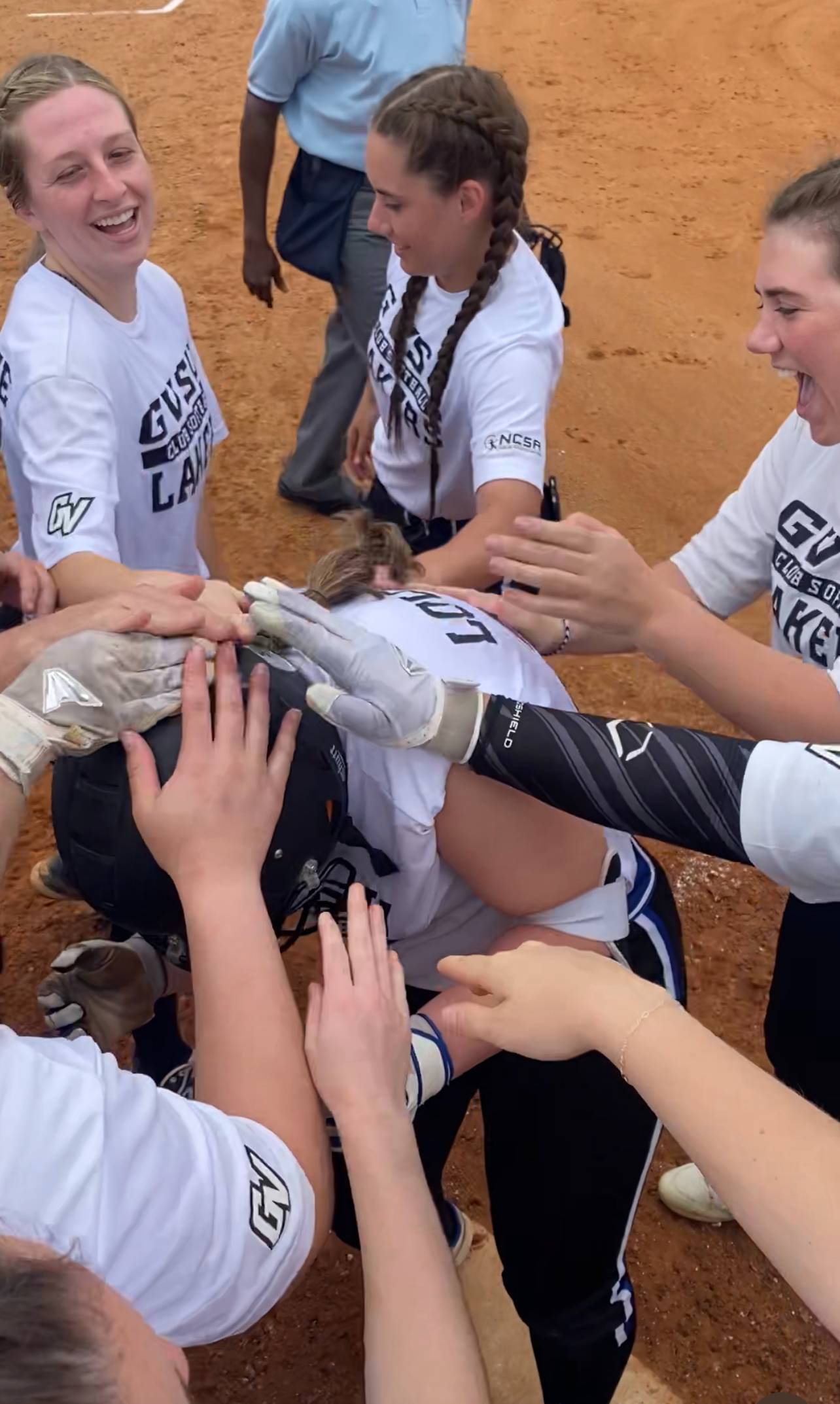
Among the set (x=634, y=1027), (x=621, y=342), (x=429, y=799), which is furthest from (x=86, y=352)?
(x=621, y=342)

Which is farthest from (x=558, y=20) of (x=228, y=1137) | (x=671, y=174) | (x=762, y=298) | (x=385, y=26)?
(x=228, y=1137)

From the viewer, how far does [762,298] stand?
2221 mm

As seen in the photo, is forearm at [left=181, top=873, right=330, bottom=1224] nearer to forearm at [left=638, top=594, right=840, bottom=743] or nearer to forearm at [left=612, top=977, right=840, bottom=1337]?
forearm at [left=612, top=977, right=840, bottom=1337]

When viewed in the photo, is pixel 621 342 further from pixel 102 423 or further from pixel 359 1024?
pixel 359 1024

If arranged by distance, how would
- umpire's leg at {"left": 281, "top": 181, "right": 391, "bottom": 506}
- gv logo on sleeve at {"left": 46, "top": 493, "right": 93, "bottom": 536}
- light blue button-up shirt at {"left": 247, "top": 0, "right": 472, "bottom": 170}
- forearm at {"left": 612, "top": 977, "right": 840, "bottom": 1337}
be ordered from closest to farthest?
forearm at {"left": 612, "top": 977, "right": 840, "bottom": 1337}, gv logo on sleeve at {"left": 46, "top": 493, "right": 93, "bottom": 536}, light blue button-up shirt at {"left": 247, "top": 0, "right": 472, "bottom": 170}, umpire's leg at {"left": 281, "top": 181, "right": 391, "bottom": 506}

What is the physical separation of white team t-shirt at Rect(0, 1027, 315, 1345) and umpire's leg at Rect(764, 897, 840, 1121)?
4.58ft

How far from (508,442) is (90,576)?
45.3 inches

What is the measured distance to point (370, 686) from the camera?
1703 millimetres

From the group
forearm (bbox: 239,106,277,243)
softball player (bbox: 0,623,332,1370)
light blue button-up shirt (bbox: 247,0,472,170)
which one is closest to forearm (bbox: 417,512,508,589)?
softball player (bbox: 0,623,332,1370)

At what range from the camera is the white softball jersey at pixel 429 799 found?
1.76 metres

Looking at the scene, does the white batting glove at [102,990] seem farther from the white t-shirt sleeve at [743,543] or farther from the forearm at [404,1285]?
the white t-shirt sleeve at [743,543]

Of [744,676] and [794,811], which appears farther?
[744,676]

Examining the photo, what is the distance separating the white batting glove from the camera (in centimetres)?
237

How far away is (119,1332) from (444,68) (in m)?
2.96
